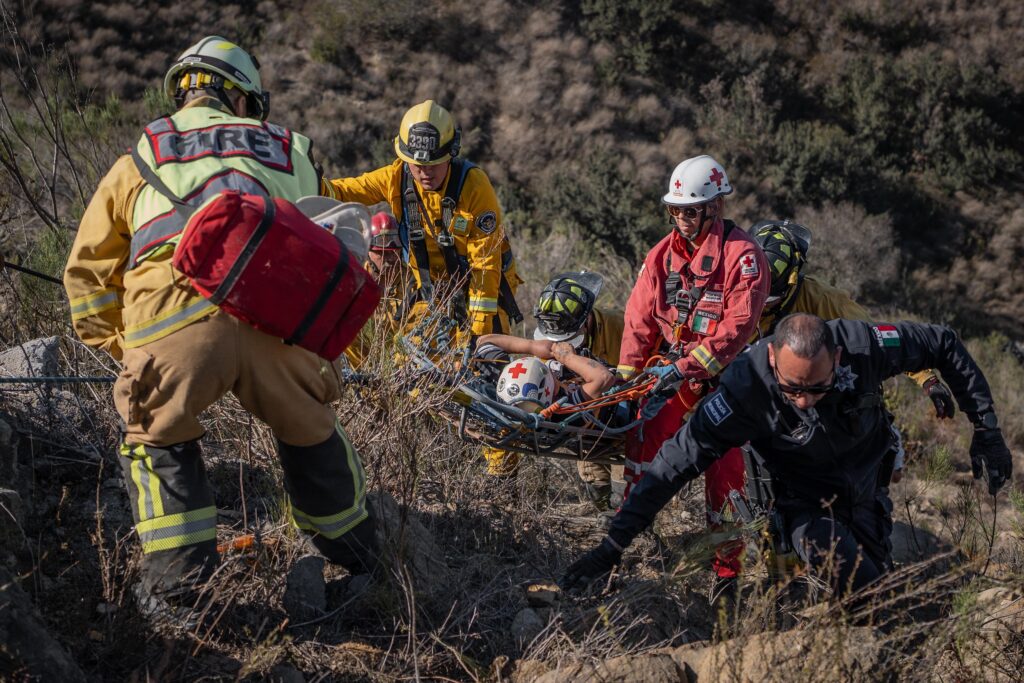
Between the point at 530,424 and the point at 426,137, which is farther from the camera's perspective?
the point at 426,137

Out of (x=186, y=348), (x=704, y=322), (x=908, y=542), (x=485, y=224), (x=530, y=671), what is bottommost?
(x=908, y=542)

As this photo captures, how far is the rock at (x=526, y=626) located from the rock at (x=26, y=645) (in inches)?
60.9

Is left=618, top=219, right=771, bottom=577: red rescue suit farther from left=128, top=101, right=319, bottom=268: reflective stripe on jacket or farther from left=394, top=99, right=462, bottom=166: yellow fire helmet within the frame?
left=128, top=101, right=319, bottom=268: reflective stripe on jacket

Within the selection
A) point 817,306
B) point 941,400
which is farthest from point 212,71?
point 941,400

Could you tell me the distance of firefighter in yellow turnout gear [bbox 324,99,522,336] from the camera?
17.6ft

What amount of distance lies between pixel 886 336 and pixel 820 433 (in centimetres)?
55

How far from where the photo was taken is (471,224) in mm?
5531

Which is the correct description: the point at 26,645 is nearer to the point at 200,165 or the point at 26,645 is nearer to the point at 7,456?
the point at 7,456

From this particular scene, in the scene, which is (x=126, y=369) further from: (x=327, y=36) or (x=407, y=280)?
(x=327, y=36)

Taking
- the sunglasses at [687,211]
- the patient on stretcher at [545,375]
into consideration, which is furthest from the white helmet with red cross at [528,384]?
the sunglasses at [687,211]

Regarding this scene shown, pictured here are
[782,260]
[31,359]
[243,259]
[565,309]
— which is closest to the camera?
[243,259]

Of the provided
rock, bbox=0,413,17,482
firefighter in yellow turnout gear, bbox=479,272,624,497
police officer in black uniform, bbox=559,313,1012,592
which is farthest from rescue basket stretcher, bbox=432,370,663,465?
rock, bbox=0,413,17,482

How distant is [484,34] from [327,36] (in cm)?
345

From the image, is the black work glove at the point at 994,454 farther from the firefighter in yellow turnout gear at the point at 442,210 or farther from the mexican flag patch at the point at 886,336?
the firefighter in yellow turnout gear at the point at 442,210
